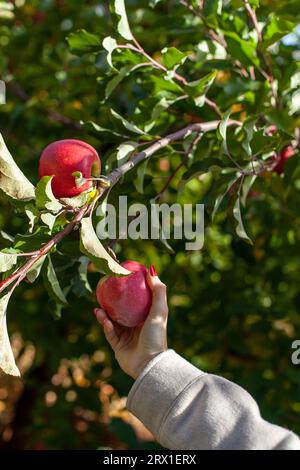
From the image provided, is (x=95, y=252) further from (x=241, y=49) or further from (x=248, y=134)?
(x=241, y=49)

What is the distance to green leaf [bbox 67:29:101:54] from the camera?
1305 millimetres

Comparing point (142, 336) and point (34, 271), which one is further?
point (142, 336)

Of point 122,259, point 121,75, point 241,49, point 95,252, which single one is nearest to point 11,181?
point 95,252

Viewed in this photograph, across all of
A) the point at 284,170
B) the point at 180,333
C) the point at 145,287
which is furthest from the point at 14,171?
the point at 180,333

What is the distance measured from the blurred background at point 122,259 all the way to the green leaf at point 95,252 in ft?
3.01

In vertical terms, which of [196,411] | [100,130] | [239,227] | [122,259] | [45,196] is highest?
[45,196]

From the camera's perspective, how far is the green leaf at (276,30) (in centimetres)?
123

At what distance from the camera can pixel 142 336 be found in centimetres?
108

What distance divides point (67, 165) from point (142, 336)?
30cm

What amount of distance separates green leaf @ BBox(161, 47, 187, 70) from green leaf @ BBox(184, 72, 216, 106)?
0.05 meters

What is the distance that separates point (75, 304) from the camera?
6.44 feet

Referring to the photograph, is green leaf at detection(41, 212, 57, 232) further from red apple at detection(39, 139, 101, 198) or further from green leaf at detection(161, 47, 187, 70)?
green leaf at detection(161, 47, 187, 70)

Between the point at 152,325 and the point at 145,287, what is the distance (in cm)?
6

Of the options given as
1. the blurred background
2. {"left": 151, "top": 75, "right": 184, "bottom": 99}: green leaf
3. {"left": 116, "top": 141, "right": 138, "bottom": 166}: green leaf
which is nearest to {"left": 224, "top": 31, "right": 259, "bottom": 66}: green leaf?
{"left": 151, "top": 75, "right": 184, "bottom": 99}: green leaf
